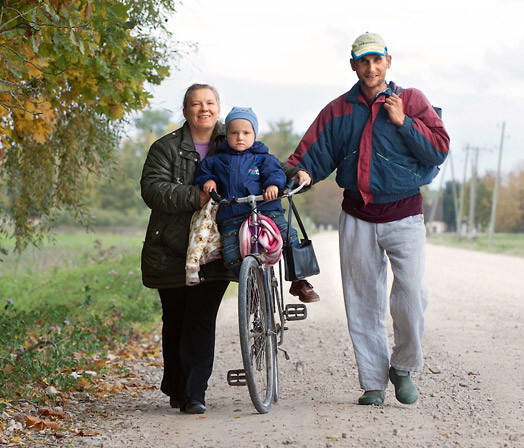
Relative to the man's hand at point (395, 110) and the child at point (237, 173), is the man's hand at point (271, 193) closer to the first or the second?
the child at point (237, 173)

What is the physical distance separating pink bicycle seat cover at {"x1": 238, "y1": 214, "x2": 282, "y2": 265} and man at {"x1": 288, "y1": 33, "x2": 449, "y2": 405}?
16.1 inches

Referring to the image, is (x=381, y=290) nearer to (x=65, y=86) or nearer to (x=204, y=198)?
(x=204, y=198)

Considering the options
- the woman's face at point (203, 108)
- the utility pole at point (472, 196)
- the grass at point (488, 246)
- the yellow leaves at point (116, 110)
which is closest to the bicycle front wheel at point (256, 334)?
the woman's face at point (203, 108)

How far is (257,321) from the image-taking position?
18.7 ft

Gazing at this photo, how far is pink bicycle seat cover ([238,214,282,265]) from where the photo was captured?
A: 5.52 meters

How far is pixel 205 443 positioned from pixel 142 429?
2.30ft

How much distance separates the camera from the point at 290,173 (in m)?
5.89

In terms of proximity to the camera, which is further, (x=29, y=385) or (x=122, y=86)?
(x=122, y=86)

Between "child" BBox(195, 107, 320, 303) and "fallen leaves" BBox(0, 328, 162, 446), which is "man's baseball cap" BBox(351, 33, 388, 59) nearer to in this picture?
"child" BBox(195, 107, 320, 303)

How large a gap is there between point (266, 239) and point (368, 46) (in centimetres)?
139

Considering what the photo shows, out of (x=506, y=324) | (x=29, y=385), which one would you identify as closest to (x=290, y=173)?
(x=29, y=385)

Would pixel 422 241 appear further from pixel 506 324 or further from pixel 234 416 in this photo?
pixel 506 324

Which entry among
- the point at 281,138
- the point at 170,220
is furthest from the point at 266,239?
the point at 281,138

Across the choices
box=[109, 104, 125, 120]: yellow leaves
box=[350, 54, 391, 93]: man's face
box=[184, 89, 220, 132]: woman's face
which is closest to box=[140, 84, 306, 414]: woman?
box=[184, 89, 220, 132]: woman's face
